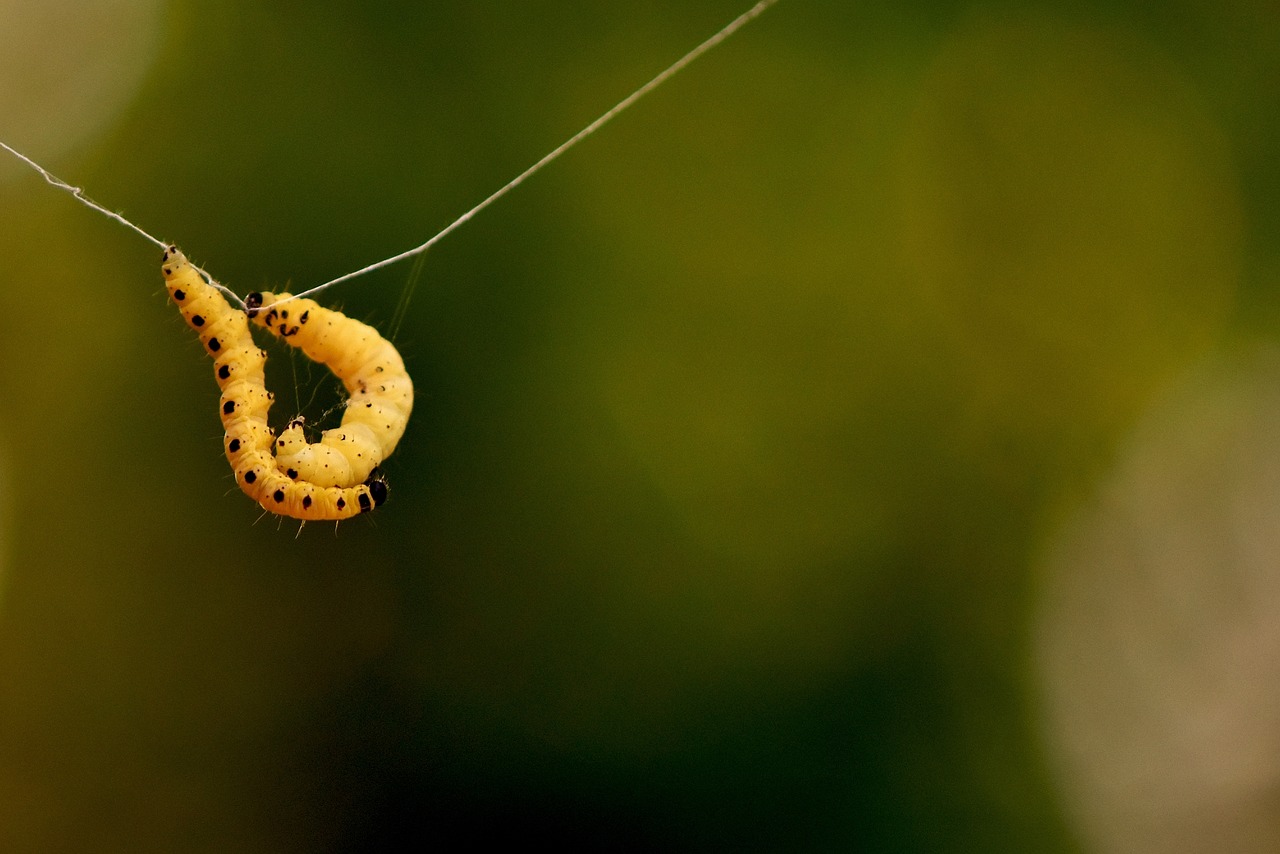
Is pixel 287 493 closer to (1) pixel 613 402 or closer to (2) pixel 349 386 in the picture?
(2) pixel 349 386

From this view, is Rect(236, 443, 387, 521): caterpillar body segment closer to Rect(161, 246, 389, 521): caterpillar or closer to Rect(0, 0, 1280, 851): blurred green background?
Rect(161, 246, 389, 521): caterpillar

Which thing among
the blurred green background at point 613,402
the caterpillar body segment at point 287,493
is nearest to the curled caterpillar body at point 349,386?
the caterpillar body segment at point 287,493

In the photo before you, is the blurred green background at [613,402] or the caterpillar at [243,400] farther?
the blurred green background at [613,402]

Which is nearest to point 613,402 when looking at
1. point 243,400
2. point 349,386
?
point 349,386

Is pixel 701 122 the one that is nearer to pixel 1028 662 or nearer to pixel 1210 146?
pixel 1210 146

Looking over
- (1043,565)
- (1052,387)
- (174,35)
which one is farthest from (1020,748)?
(174,35)

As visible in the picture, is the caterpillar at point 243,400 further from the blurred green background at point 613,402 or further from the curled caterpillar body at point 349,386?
the blurred green background at point 613,402

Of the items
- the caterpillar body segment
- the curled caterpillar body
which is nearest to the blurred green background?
the curled caterpillar body
